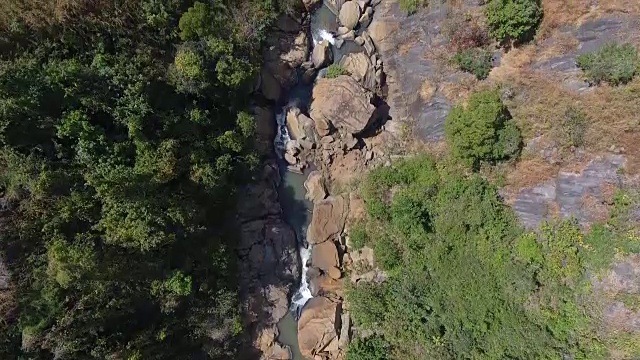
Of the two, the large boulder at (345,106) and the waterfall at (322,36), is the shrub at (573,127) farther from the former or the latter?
the waterfall at (322,36)

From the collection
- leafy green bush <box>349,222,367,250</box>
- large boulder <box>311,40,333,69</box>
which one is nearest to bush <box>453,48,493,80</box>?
large boulder <box>311,40,333,69</box>

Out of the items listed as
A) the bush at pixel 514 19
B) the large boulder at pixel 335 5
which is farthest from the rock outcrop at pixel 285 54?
the bush at pixel 514 19

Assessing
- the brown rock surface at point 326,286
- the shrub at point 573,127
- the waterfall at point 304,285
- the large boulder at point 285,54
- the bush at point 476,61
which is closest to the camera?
the shrub at point 573,127

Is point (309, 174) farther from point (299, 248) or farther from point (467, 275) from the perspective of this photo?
point (467, 275)

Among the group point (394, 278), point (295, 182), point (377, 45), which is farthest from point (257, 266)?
point (377, 45)

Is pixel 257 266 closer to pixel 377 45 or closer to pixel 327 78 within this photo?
pixel 327 78

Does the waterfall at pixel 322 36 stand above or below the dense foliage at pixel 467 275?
above
